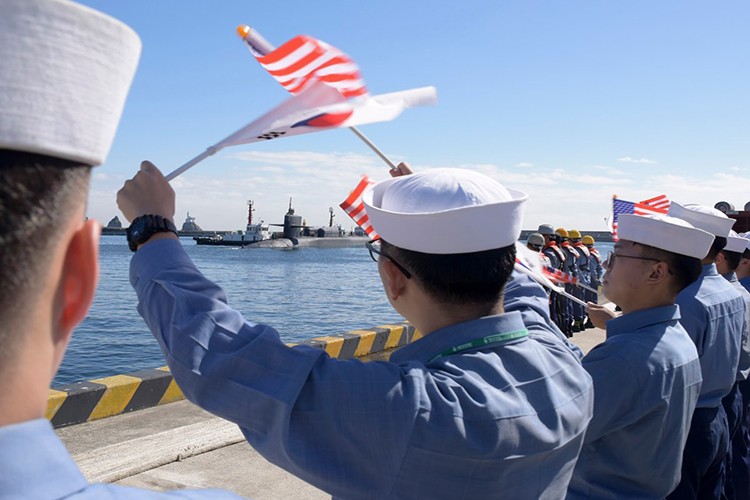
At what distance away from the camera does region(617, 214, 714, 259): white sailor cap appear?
3.13m

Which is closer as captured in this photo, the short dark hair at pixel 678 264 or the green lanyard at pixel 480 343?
the green lanyard at pixel 480 343

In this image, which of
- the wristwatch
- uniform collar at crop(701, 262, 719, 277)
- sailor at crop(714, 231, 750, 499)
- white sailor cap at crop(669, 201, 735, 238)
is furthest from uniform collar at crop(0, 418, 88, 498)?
white sailor cap at crop(669, 201, 735, 238)

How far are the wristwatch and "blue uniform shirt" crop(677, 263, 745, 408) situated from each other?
2.85 meters

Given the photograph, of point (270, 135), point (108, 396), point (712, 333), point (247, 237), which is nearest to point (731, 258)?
point (712, 333)

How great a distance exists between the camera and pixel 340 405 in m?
1.43

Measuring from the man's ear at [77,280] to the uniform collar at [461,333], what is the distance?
3.24 feet

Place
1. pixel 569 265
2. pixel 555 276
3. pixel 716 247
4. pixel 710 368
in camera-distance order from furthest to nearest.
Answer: pixel 569 265
pixel 555 276
pixel 716 247
pixel 710 368

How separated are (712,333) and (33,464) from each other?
3.55 metres

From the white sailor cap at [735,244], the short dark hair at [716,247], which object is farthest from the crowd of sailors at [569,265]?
the short dark hair at [716,247]

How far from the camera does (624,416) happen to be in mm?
2406

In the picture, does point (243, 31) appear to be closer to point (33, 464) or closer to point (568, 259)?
point (33, 464)

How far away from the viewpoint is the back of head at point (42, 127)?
740 mm

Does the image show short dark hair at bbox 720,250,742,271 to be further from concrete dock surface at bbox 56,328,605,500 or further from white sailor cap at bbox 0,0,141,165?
white sailor cap at bbox 0,0,141,165

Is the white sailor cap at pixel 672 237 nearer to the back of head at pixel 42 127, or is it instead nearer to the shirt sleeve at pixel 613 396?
the shirt sleeve at pixel 613 396
